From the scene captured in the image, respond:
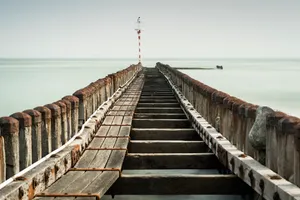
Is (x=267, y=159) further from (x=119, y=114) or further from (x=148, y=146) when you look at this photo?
(x=119, y=114)

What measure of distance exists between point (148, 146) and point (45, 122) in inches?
94.3

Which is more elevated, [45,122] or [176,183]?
[45,122]

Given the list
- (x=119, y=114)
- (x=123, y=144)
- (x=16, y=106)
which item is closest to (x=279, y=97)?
(x=16, y=106)

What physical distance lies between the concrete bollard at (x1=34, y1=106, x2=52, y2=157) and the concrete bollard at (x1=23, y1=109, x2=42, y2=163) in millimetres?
210

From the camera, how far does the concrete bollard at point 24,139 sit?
4980mm

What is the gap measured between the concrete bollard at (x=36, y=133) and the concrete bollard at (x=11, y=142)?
0.49 m

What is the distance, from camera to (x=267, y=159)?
200 inches

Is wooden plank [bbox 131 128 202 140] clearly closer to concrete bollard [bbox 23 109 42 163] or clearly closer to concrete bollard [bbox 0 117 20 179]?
concrete bollard [bbox 23 109 42 163]

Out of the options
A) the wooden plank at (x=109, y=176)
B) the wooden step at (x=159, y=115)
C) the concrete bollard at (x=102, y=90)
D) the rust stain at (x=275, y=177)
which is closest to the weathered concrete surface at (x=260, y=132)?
the rust stain at (x=275, y=177)

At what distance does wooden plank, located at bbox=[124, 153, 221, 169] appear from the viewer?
6711 millimetres

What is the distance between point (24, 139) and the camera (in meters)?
5.07

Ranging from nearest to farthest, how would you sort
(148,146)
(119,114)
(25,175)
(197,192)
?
1. (25,175)
2. (197,192)
3. (148,146)
4. (119,114)

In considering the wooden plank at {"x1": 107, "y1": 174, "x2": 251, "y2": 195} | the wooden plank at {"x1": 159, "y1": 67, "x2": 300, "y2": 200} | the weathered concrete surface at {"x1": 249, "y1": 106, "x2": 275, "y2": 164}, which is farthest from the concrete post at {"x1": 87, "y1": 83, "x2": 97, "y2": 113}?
the weathered concrete surface at {"x1": 249, "y1": 106, "x2": 275, "y2": 164}

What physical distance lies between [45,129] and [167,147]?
2.52m
